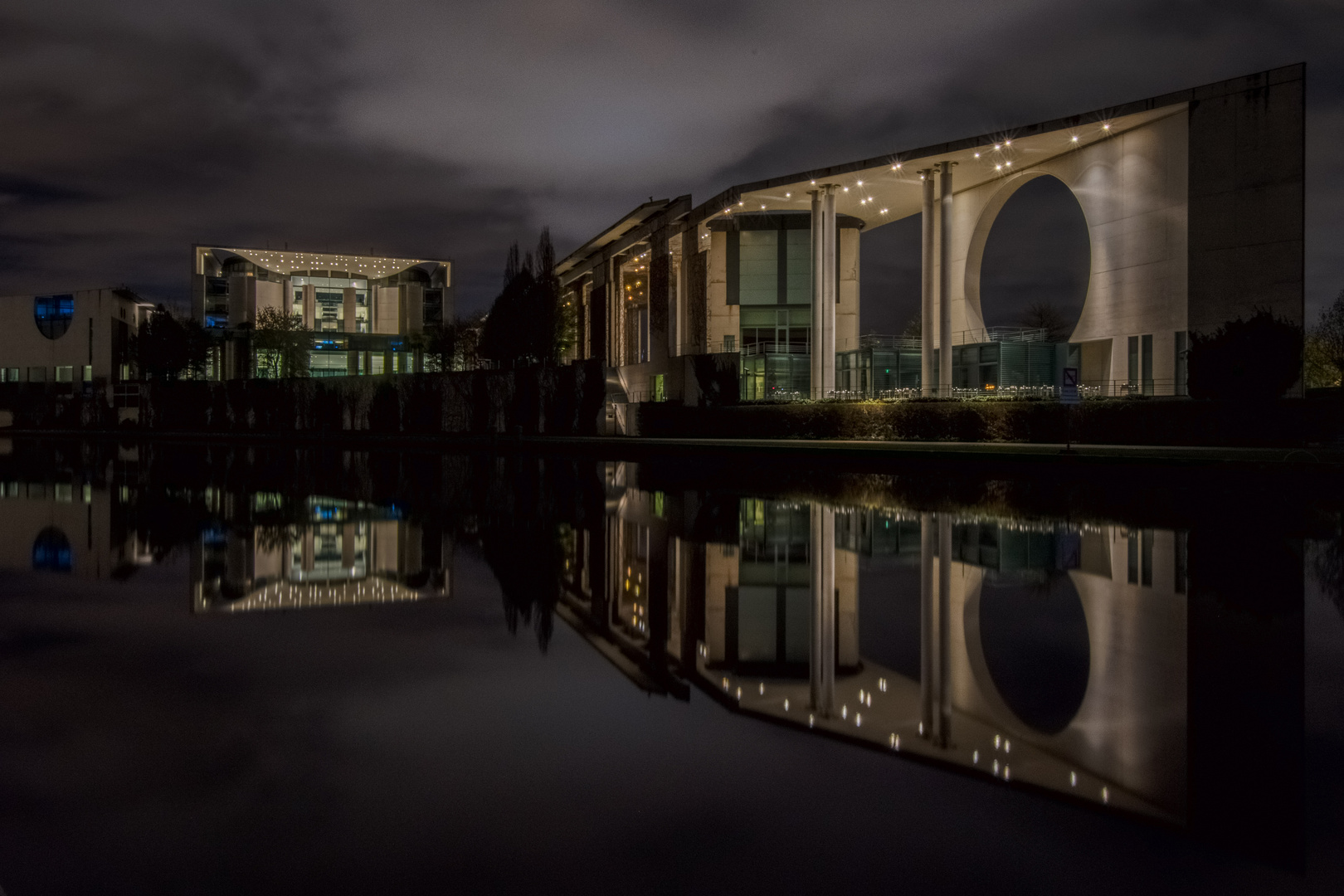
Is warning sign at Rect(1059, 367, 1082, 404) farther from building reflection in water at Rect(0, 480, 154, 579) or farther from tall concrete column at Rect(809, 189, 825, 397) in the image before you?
building reflection in water at Rect(0, 480, 154, 579)

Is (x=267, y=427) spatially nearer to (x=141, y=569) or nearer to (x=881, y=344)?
(x=881, y=344)

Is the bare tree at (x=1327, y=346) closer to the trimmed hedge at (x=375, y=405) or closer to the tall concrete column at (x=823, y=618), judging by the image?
the trimmed hedge at (x=375, y=405)

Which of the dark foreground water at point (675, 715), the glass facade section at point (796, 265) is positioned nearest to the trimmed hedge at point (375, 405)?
the glass facade section at point (796, 265)

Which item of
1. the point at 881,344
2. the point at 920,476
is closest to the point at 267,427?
A: the point at 881,344

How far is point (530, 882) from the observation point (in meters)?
3.02

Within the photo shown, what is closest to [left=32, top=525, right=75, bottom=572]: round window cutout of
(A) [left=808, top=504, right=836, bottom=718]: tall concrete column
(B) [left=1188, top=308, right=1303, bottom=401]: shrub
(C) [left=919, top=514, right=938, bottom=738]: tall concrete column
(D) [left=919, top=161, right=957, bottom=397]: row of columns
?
(A) [left=808, top=504, right=836, bottom=718]: tall concrete column

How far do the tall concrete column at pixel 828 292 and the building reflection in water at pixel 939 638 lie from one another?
31.0m

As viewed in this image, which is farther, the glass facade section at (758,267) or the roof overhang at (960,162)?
the glass facade section at (758,267)

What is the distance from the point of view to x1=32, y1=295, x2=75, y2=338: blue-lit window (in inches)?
3204

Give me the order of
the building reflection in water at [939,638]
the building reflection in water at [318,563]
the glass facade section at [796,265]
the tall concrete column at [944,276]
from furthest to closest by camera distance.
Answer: the glass facade section at [796,265], the tall concrete column at [944,276], the building reflection in water at [318,563], the building reflection in water at [939,638]

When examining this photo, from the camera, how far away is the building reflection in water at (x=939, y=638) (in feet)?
14.0

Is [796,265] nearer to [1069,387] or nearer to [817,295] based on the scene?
[817,295]

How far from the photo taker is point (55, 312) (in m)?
81.4

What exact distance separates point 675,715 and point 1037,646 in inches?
105
